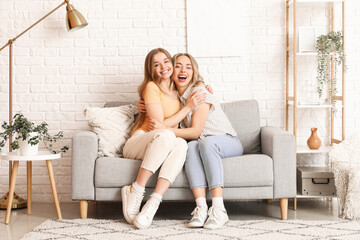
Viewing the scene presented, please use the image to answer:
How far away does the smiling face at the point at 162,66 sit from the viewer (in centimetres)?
313

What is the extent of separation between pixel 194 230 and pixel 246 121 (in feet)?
3.41

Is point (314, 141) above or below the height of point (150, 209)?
above

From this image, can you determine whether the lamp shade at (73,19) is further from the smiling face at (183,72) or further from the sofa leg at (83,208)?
the sofa leg at (83,208)

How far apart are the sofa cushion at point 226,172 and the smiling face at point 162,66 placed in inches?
25.4

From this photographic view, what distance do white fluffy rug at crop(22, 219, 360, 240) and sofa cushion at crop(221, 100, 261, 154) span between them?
2.06ft

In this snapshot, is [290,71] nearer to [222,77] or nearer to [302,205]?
[222,77]

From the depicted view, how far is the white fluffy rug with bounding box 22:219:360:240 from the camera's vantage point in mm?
2527

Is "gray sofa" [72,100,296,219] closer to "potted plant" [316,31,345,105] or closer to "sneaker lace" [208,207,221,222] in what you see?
"sneaker lace" [208,207,221,222]

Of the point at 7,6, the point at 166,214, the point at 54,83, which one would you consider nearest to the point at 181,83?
the point at 166,214

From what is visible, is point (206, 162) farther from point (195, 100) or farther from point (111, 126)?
point (111, 126)

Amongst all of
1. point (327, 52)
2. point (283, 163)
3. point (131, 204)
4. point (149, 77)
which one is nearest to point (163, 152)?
point (131, 204)

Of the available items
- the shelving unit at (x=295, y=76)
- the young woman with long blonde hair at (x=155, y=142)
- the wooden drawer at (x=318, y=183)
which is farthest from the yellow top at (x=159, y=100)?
the wooden drawer at (x=318, y=183)

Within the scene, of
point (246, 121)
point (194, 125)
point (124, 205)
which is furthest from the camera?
point (246, 121)

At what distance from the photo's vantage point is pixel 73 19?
132 inches
